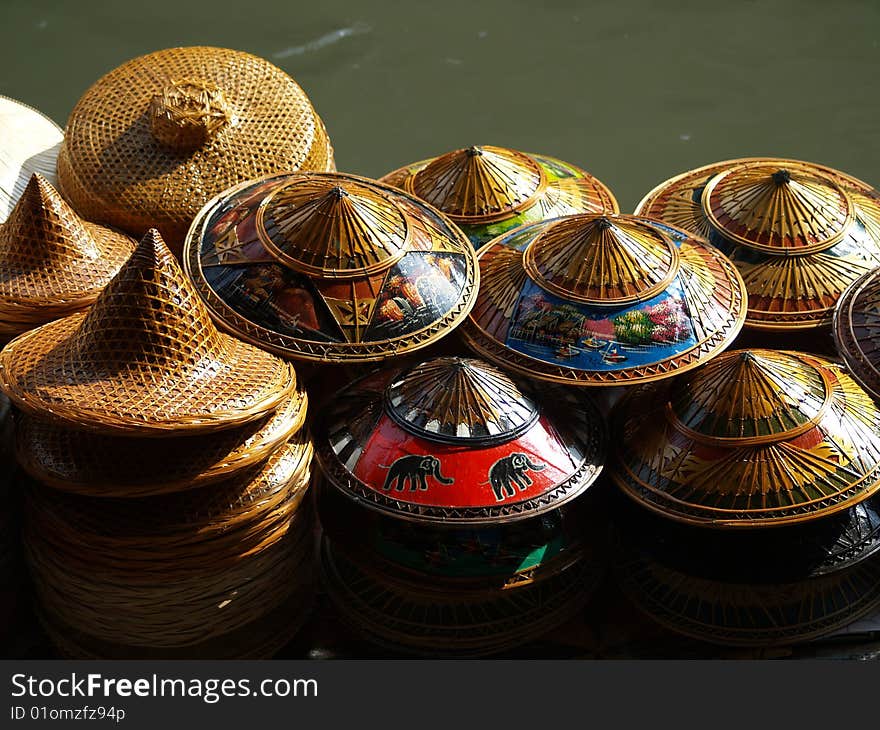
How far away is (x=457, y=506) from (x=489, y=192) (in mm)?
1348

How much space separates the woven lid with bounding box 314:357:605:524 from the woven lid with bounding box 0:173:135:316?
0.85 m

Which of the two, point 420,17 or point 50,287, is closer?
point 50,287

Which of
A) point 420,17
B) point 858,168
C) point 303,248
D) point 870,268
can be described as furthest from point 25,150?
point 858,168

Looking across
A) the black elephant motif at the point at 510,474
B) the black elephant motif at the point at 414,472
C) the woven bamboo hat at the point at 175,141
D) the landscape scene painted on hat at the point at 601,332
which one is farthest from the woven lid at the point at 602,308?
the woven bamboo hat at the point at 175,141

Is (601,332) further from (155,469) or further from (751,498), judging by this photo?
(155,469)

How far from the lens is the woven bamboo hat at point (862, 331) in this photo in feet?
9.56

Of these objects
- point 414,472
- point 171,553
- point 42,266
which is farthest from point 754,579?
point 42,266

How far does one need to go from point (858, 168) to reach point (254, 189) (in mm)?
4142

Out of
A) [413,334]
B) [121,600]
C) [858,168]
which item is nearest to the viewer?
[121,600]

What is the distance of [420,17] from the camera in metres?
7.49

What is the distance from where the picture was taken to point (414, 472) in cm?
290

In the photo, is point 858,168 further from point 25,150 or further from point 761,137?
point 25,150

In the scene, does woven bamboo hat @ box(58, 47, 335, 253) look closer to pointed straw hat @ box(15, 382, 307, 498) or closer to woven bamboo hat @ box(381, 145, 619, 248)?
woven bamboo hat @ box(381, 145, 619, 248)
